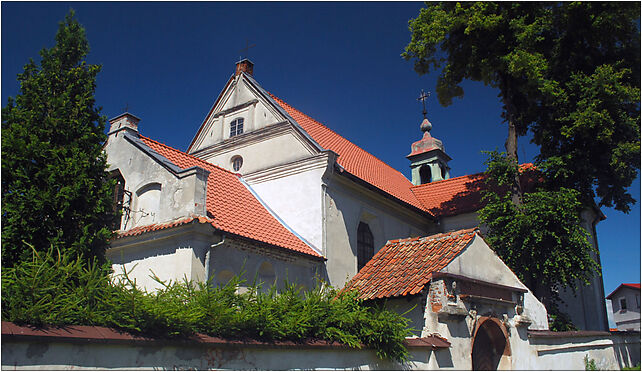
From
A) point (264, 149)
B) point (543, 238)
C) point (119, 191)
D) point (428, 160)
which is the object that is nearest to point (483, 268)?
point (543, 238)

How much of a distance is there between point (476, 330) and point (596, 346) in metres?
6.28

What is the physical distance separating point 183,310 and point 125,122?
1005 cm

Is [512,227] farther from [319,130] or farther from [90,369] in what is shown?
[90,369]

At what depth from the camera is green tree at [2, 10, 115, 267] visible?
26.1 ft

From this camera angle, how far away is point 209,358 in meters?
5.52

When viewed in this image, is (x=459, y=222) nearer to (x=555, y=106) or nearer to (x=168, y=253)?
(x=555, y=106)

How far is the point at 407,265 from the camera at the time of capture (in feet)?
35.6

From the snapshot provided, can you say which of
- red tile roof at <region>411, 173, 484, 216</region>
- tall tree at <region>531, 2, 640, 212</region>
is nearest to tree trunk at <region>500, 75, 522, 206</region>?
tall tree at <region>531, 2, 640, 212</region>

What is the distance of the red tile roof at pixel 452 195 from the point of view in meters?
21.0

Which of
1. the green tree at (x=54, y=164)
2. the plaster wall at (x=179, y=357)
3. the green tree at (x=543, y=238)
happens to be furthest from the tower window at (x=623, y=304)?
the green tree at (x=54, y=164)

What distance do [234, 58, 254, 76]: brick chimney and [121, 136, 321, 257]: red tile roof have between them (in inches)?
198

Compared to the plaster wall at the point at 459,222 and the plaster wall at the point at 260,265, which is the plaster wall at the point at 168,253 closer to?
the plaster wall at the point at 260,265

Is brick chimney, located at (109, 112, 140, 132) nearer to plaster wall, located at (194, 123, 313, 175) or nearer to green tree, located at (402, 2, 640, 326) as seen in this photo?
plaster wall, located at (194, 123, 313, 175)

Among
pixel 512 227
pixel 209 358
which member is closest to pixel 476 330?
pixel 209 358
